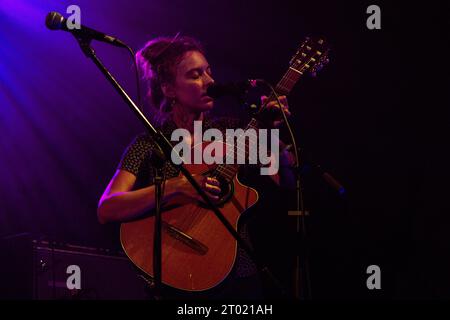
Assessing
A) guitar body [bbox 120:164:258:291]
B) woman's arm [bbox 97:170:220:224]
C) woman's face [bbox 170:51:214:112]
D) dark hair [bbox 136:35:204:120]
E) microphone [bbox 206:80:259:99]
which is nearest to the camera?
microphone [bbox 206:80:259:99]

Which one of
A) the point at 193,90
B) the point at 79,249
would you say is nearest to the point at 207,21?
the point at 193,90

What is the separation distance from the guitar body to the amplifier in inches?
22.2

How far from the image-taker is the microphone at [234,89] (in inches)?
84.6

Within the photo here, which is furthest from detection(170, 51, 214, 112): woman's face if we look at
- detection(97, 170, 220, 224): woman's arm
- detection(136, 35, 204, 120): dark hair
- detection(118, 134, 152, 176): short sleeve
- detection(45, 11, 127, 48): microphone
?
detection(45, 11, 127, 48): microphone

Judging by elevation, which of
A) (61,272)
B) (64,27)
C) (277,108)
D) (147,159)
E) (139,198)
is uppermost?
(64,27)

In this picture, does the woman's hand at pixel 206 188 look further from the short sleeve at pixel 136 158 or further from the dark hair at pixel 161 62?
the dark hair at pixel 161 62

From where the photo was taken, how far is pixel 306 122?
143 inches

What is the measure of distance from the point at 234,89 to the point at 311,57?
58 centimetres

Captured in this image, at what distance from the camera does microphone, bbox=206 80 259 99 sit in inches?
84.6

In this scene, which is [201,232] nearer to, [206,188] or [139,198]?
[206,188]

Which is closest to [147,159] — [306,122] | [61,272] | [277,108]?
[277,108]

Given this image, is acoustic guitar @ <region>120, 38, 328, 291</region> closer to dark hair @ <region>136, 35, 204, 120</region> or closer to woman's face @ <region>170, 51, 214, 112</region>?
woman's face @ <region>170, 51, 214, 112</region>

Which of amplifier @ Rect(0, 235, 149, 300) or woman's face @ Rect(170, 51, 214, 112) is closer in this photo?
woman's face @ Rect(170, 51, 214, 112)
